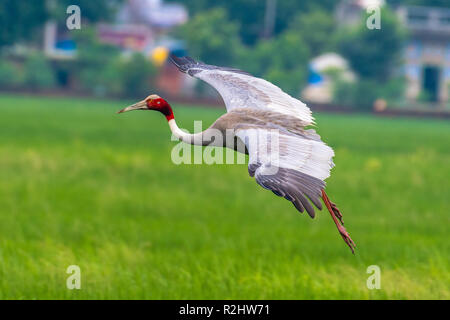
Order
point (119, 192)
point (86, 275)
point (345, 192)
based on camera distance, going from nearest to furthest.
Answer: point (86, 275) < point (119, 192) < point (345, 192)

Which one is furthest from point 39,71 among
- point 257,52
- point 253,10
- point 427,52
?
point 427,52

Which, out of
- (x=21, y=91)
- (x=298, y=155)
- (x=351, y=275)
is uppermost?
(x=21, y=91)

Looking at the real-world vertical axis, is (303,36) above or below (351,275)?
above

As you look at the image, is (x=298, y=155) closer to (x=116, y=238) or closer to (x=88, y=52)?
(x=116, y=238)

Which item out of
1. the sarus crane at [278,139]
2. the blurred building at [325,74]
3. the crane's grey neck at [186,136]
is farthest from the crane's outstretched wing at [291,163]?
the blurred building at [325,74]

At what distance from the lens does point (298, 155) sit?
89.0 inches

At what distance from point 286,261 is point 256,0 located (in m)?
45.4

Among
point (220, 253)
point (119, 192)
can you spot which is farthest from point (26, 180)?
point (220, 253)

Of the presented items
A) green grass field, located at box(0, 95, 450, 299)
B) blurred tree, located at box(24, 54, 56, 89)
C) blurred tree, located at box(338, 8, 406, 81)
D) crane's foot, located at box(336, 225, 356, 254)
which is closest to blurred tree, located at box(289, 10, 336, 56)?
blurred tree, located at box(338, 8, 406, 81)

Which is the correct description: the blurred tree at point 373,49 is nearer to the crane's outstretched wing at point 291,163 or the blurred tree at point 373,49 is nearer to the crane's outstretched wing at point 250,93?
the crane's outstretched wing at point 250,93

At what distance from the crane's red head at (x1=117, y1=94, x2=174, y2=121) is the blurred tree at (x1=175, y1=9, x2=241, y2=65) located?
5989 cm

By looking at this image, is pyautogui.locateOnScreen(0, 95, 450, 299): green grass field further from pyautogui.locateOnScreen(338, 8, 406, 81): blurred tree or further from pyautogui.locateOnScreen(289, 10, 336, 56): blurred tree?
pyautogui.locateOnScreen(289, 10, 336, 56): blurred tree

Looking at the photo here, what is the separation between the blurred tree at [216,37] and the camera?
208ft

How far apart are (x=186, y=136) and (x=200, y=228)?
13.7m
